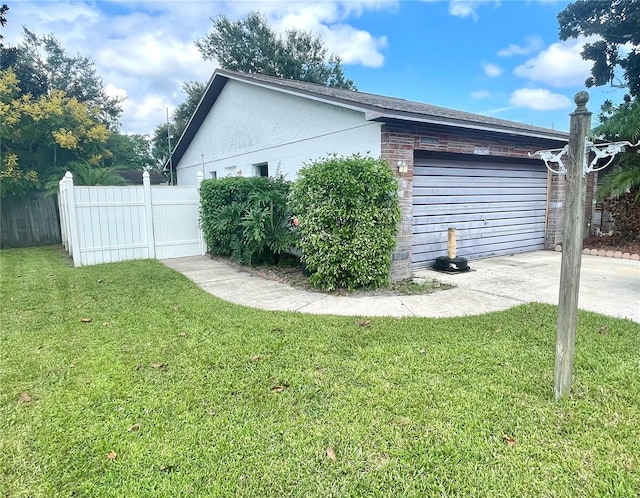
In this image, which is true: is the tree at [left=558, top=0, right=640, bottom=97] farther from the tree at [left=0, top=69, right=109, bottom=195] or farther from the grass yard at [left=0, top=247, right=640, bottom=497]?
the tree at [left=0, top=69, right=109, bottom=195]

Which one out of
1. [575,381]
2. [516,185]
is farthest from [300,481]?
[516,185]

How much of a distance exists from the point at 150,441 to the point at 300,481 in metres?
0.99

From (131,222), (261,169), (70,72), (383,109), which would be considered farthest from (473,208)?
(70,72)

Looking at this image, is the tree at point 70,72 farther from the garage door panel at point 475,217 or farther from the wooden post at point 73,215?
the garage door panel at point 475,217

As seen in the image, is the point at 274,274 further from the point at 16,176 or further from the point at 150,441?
the point at 16,176

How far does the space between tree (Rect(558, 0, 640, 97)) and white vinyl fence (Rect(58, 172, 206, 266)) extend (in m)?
19.1

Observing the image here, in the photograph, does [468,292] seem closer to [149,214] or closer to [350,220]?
[350,220]

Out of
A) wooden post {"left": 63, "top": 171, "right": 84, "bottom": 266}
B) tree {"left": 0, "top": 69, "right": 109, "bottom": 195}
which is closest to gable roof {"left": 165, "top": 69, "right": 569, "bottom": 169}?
tree {"left": 0, "top": 69, "right": 109, "bottom": 195}

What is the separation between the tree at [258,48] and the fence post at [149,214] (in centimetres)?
1930

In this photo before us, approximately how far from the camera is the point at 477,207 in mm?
8477

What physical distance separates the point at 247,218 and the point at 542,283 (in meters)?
5.28

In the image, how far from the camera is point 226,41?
26.2m

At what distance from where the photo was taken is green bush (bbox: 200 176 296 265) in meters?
7.54

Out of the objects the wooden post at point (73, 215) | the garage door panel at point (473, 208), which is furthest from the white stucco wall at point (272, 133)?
the wooden post at point (73, 215)
